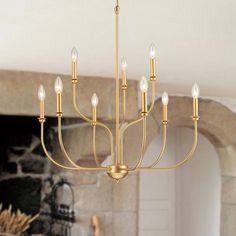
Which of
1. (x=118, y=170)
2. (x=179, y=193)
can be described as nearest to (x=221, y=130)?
(x=179, y=193)

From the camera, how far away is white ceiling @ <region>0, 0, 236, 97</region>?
6.50ft

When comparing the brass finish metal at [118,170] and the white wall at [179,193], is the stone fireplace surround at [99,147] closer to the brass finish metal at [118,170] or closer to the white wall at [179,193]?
the white wall at [179,193]

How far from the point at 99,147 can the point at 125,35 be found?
1309 mm

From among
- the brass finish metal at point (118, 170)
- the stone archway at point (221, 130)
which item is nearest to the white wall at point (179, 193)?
the stone archway at point (221, 130)

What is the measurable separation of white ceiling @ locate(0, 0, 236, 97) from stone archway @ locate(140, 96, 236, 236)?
0.75m

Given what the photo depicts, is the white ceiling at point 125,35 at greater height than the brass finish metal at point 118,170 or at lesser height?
greater

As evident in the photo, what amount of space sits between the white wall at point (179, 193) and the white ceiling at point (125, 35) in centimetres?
195

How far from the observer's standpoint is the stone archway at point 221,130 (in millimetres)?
4035

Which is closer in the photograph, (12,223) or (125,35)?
(125,35)

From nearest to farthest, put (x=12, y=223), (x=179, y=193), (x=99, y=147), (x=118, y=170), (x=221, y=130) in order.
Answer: (x=118, y=170) < (x=99, y=147) < (x=12, y=223) < (x=221, y=130) < (x=179, y=193)

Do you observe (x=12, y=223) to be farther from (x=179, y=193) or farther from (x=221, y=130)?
(x=179, y=193)

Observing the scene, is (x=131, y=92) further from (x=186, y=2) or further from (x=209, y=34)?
(x=186, y=2)

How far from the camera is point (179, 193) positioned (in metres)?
5.50

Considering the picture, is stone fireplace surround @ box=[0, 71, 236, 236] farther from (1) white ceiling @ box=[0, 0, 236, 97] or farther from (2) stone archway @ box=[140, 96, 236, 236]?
(1) white ceiling @ box=[0, 0, 236, 97]
